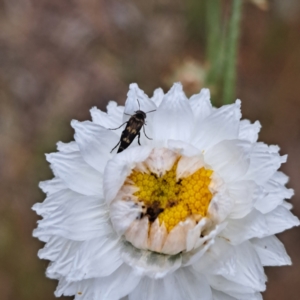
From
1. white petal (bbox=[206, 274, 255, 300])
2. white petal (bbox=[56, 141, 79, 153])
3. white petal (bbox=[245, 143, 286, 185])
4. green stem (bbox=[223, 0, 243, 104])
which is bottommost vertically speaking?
white petal (bbox=[206, 274, 255, 300])

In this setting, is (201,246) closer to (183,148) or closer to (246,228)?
(246,228)

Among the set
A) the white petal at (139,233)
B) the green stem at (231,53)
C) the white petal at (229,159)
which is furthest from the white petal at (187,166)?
the green stem at (231,53)

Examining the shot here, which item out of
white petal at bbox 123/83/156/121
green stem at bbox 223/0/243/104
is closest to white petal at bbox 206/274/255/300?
white petal at bbox 123/83/156/121

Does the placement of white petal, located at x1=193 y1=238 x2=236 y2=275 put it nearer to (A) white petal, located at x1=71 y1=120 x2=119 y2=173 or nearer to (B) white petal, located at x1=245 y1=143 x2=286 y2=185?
(B) white petal, located at x1=245 y1=143 x2=286 y2=185

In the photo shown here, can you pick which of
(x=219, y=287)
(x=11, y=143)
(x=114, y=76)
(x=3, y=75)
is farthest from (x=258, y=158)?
(x=3, y=75)

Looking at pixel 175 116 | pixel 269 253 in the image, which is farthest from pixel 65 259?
pixel 269 253
